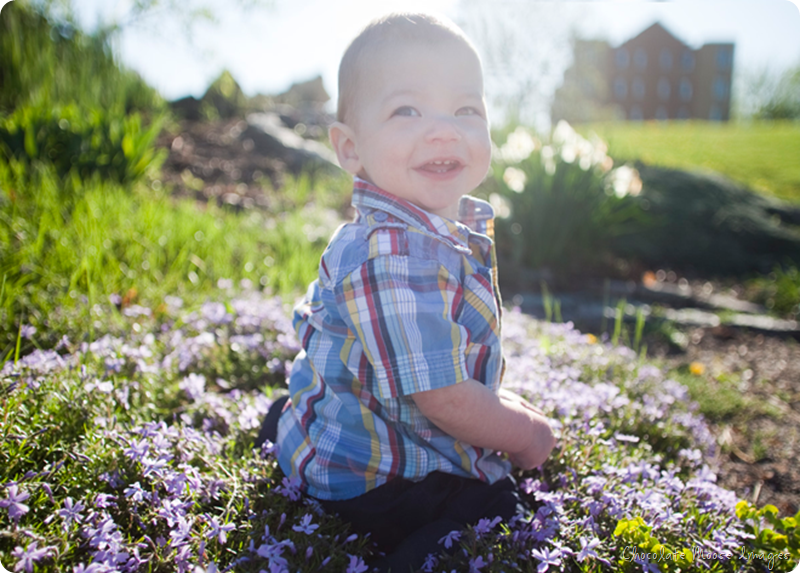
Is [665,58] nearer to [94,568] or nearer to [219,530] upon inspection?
[219,530]

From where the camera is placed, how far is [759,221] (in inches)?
271

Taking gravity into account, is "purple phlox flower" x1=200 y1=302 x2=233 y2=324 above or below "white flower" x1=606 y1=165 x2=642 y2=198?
below

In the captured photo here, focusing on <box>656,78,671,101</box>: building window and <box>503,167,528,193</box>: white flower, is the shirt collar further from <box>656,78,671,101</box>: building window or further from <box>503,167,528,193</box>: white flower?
<box>656,78,671,101</box>: building window

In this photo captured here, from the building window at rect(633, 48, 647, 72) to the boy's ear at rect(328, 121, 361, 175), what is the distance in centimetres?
5053

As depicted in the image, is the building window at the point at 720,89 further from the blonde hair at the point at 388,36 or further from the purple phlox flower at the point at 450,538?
the purple phlox flower at the point at 450,538

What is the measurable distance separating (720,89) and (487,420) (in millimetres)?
52541

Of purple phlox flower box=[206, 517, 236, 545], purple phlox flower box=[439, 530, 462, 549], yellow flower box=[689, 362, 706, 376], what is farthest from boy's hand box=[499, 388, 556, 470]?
yellow flower box=[689, 362, 706, 376]

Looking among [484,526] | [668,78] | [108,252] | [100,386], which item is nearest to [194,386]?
[100,386]

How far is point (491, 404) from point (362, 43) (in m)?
1.19

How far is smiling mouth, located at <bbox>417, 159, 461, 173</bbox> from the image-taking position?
1.72m

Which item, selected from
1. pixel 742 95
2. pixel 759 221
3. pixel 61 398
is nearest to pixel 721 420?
pixel 61 398

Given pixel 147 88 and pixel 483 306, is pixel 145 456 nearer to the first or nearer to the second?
pixel 483 306

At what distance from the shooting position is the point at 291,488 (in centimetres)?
179

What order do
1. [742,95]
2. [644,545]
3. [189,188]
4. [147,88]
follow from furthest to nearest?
[742,95] → [147,88] → [189,188] → [644,545]
